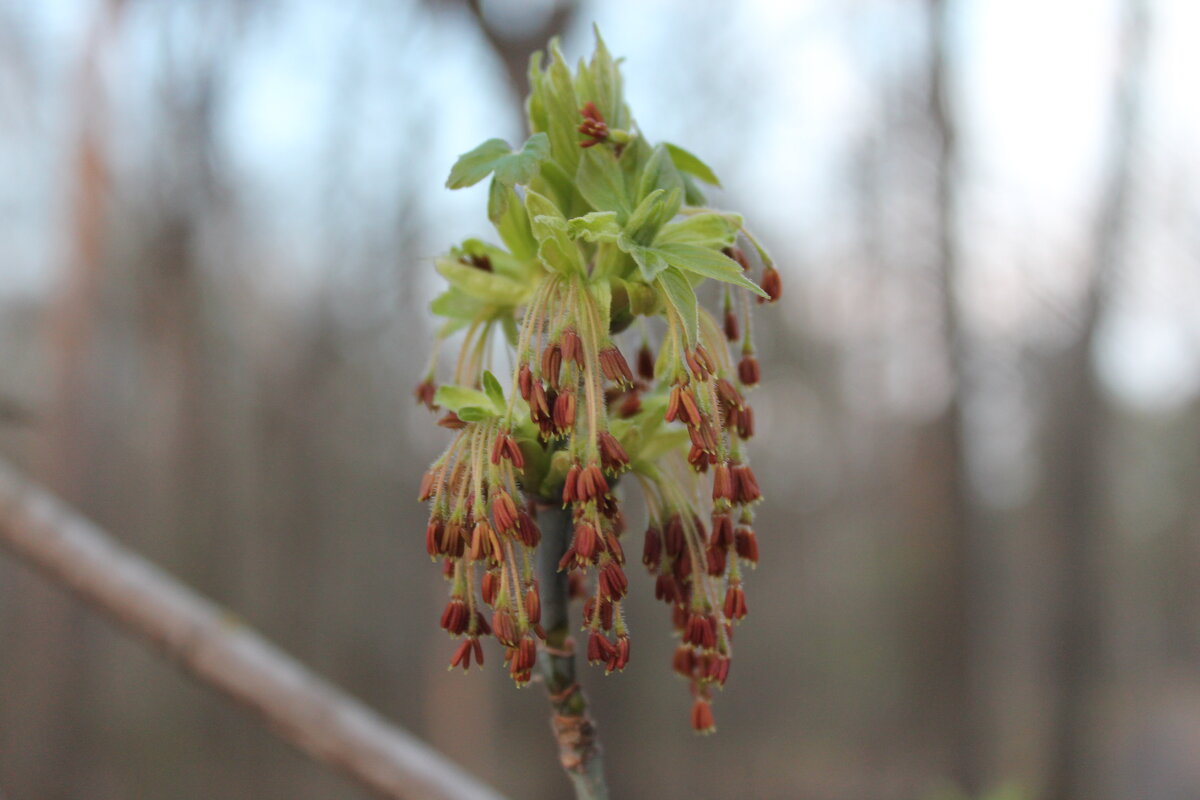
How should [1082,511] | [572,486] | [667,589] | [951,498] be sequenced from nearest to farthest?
1. [572,486]
2. [667,589]
3. [951,498]
4. [1082,511]

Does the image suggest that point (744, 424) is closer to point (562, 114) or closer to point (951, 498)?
point (562, 114)

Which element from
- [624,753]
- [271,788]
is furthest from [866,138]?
[271,788]

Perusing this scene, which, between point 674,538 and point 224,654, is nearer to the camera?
point 674,538

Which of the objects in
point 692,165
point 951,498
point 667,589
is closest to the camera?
point 667,589

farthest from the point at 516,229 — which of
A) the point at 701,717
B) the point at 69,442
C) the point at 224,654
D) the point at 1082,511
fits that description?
the point at 1082,511

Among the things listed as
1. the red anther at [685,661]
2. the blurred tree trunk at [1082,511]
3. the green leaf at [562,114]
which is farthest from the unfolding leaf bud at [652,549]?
the blurred tree trunk at [1082,511]

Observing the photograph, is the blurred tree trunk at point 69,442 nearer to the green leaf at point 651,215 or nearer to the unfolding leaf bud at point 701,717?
the unfolding leaf bud at point 701,717

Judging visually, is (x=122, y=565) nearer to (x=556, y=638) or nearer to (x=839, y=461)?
(x=556, y=638)
